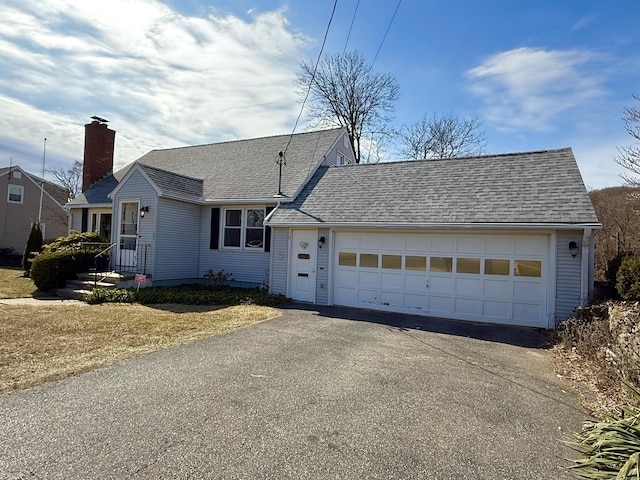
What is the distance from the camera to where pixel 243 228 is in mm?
13602

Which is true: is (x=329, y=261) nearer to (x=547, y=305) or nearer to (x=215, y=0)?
(x=547, y=305)

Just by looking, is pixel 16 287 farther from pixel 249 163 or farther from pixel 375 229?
pixel 375 229

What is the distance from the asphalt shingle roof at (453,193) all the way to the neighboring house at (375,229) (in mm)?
47

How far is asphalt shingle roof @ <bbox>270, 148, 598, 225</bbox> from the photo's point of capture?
356 inches

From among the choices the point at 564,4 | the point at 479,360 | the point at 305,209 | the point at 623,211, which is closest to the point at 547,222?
the point at 479,360

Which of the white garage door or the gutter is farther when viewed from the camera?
the white garage door

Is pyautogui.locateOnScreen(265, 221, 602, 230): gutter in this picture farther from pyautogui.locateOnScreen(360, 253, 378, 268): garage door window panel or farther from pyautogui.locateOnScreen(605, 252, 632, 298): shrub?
pyautogui.locateOnScreen(605, 252, 632, 298): shrub

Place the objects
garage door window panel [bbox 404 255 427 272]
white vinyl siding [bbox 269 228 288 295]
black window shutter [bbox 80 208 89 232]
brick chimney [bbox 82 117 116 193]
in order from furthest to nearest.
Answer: brick chimney [bbox 82 117 116 193], black window shutter [bbox 80 208 89 232], white vinyl siding [bbox 269 228 288 295], garage door window panel [bbox 404 255 427 272]

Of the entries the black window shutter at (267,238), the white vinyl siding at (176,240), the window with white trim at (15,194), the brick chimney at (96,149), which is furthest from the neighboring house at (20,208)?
the black window shutter at (267,238)

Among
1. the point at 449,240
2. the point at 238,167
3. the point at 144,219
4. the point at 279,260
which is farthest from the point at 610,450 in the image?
the point at 238,167

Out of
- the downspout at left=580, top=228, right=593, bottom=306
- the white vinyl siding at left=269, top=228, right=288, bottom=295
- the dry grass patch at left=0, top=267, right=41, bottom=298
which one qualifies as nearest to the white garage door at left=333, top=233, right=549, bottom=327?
the downspout at left=580, top=228, right=593, bottom=306

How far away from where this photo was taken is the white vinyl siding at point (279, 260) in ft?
39.2

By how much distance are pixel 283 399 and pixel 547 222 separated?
7423 millimetres

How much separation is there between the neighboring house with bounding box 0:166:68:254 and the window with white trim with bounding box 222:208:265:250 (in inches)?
709
